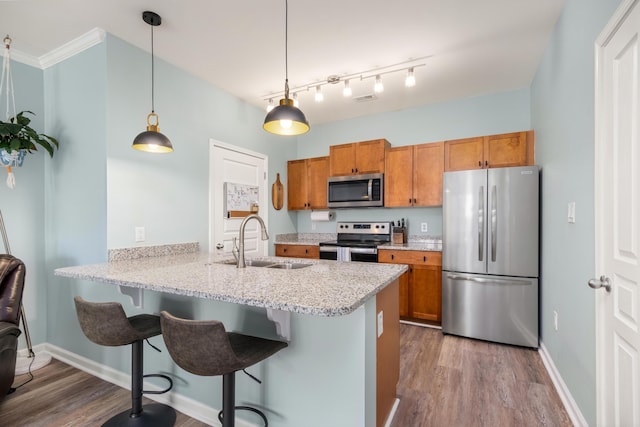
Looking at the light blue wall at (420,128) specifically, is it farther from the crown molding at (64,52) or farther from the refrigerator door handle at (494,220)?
the crown molding at (64,52)

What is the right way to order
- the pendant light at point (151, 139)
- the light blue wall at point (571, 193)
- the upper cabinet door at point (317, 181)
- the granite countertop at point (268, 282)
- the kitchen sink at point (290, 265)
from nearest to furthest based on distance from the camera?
the granite countertop at point (268, 282) < the light blue wall at point (571, 193) < the pendant light at point (151, 139) < the kitchen sink at point (290, 265) < the upper cabinet door at point (317, 181)

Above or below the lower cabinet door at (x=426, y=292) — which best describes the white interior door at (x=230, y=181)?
above

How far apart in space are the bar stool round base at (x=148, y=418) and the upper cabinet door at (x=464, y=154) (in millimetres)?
3415

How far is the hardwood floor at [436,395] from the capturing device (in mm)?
1825

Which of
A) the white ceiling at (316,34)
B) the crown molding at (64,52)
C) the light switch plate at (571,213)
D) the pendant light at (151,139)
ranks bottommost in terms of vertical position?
the light switch plate at (571,213)

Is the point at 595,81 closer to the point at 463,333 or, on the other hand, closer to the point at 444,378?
the point at 444,378

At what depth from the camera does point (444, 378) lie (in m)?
2.27

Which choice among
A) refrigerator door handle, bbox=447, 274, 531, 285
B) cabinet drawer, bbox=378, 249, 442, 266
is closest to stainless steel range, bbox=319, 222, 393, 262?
cabinet drawer, bbox=378, 249, 442, 266

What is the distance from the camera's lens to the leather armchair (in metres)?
1.82

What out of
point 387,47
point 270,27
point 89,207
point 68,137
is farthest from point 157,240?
point 387,47

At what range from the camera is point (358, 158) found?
400 cm

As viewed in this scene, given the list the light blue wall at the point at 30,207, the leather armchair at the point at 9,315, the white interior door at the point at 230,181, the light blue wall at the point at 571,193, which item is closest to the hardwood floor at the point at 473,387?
the light blue wall at the point at 571,193

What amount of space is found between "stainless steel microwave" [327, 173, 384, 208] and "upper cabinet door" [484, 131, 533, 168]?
1.23 m

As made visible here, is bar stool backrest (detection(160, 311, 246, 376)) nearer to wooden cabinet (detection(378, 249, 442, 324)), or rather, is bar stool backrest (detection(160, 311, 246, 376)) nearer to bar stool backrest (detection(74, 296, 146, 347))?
bar stool backrest (detection(74, 296, 146, 347))
